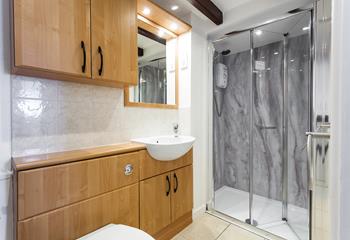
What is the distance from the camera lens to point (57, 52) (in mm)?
982

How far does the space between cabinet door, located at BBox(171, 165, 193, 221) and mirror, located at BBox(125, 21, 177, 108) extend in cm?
73

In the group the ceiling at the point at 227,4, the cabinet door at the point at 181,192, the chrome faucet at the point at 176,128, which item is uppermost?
the ceiling at the point at 227,4

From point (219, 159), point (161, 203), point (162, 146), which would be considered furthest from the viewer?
point (219, 159)

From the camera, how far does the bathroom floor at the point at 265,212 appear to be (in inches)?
72.6

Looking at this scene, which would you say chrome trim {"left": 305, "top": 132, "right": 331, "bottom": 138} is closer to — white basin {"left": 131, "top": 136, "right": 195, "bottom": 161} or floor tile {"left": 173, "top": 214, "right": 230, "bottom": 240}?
white basin {"left": 131, "top": 136, "right": 195, "bottom": 161}

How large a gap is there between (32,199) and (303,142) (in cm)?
264

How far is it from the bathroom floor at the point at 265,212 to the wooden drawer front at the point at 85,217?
4.60ft

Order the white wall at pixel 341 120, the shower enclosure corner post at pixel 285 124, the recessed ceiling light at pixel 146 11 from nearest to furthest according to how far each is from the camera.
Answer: the white wall at pixel 341 120 < the recessed ceiling light at pixel 146 11 < the shower enclosure corner post at pixel 285 124

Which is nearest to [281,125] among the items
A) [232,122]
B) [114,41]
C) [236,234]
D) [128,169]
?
[232,122]

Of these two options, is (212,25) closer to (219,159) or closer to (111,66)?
(111,66)

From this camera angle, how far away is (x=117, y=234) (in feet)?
3.18

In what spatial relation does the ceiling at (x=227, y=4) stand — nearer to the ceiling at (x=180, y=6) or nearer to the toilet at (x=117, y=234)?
the ceiling at (x=180, y=6)

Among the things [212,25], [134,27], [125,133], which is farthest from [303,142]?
[134,27]

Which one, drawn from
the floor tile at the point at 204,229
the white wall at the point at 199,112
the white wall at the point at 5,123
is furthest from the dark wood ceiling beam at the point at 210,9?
the floor tile at the point at 204,229
